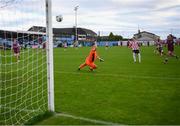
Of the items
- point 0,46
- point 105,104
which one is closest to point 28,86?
Result: point 0,46

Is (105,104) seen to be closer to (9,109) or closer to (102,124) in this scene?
(102,124)

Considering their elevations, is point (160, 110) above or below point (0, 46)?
below

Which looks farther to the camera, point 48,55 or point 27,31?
point 27,31

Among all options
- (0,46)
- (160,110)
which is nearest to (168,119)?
(160,110)

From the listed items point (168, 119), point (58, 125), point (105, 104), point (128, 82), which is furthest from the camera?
point (128, 82)

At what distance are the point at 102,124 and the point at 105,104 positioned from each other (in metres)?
1.74

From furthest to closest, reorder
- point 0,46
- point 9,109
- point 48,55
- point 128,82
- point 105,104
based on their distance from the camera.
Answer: point 128,82 → point 0,46 → point 105,104 → point 9,109 → point 48,55

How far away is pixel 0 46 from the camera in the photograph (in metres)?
9.73

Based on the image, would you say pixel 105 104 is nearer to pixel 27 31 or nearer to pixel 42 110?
pixel 42 110

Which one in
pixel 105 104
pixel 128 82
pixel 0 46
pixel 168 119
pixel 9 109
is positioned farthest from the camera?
pixel 128 82

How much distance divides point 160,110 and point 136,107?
606 millimetres

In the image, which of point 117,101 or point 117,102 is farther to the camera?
point 117,101

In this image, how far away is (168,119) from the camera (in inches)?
246

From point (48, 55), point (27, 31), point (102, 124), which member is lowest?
point (102, 124)
